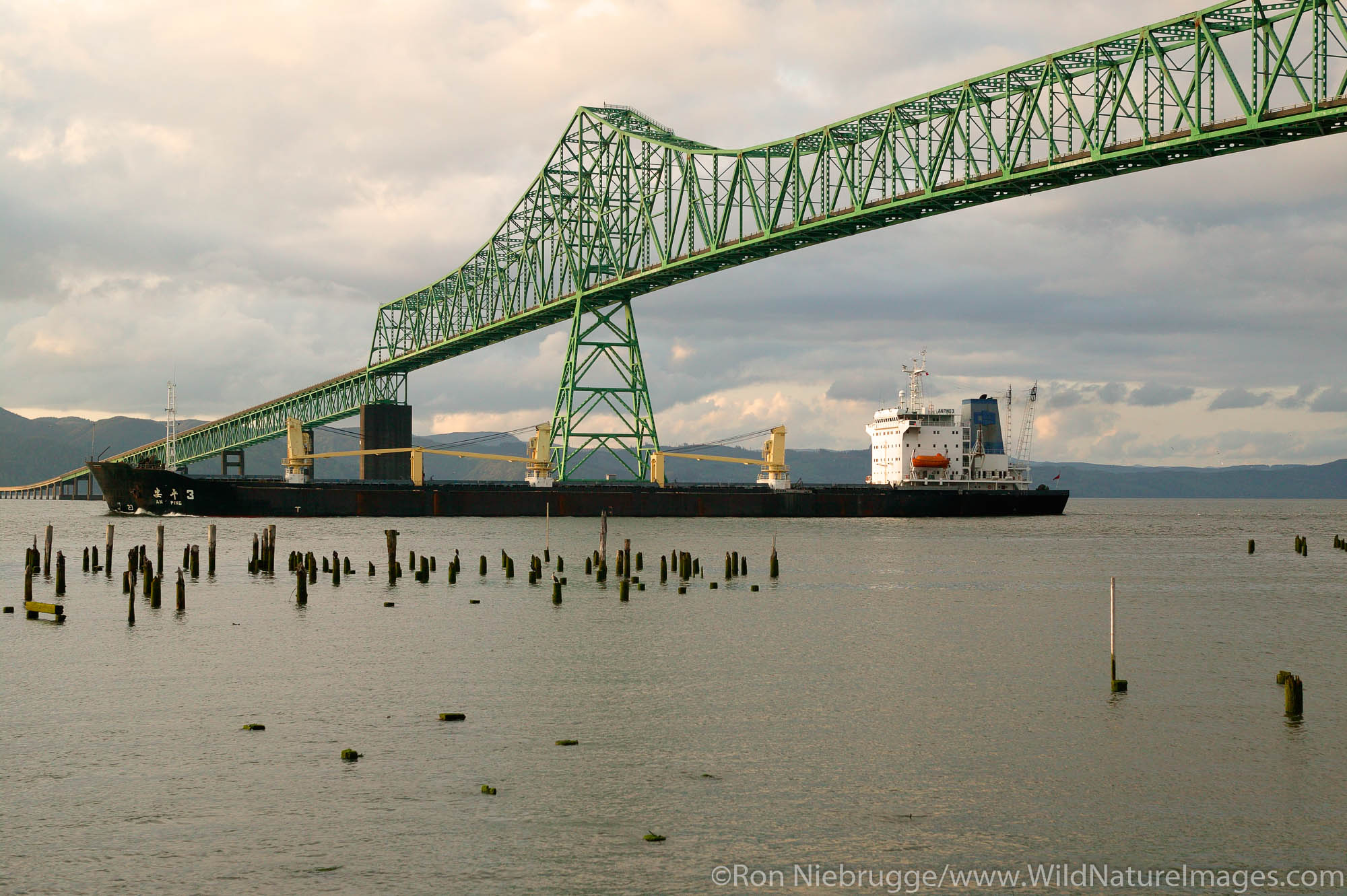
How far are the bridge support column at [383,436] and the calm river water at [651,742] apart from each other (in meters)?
84.1

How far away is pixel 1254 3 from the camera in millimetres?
40719

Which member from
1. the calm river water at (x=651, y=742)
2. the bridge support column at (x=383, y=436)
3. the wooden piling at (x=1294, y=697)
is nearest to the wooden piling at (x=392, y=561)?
the calm river water at (x=651, y=742)

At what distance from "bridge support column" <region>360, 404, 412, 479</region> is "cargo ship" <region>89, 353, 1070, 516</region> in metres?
26.1

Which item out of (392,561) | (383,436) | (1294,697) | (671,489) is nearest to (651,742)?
(1294,697)

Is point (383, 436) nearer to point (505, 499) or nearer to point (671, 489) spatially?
point (505, 499)

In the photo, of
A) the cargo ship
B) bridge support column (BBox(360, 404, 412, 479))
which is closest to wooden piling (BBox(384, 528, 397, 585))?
the cargo ship

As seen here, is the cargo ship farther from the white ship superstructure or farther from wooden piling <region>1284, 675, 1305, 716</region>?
→ wooden piling <region>1284, 675, 1305, 716</region>

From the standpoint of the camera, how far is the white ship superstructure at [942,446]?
295 ft

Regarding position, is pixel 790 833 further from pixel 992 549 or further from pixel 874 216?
pixel 874 216

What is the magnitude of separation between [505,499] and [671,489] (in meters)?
12.1

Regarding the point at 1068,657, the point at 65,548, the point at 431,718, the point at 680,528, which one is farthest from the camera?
the point at 680,528

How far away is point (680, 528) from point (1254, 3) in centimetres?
4243

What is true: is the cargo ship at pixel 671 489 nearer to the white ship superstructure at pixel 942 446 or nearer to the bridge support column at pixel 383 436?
the white ship superstructure at pixel 942 446

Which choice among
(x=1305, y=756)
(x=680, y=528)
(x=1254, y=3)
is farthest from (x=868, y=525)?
(x=1305, y=756)
